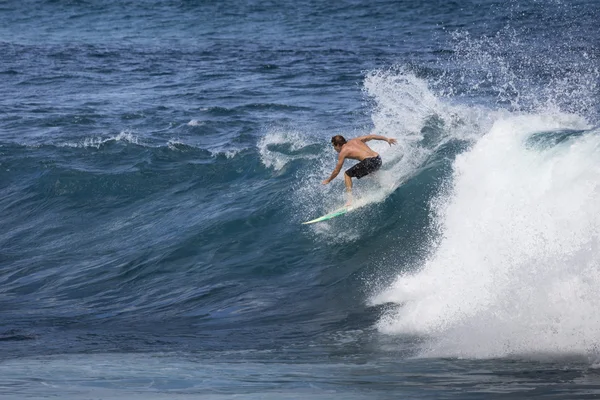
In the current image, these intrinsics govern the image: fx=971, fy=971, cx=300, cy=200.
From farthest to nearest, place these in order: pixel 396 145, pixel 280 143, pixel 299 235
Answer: pixel 280 143, pixel 396 145, pixel 299 235

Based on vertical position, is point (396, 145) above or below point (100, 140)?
below

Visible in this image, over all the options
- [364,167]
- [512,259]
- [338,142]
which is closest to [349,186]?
[364,167]

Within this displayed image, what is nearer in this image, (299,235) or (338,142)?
(338,142)

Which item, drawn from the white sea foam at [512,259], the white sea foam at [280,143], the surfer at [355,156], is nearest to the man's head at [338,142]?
the surfer at [355,156]

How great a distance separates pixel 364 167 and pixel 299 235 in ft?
4.68

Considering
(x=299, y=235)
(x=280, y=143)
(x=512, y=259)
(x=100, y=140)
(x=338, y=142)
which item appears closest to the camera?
(x=512, y=259)

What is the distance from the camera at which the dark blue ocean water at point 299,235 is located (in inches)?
340

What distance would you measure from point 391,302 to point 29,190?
966 centimetres

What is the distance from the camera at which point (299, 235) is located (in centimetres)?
1464

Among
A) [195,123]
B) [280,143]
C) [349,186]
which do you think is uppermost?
[195,123]

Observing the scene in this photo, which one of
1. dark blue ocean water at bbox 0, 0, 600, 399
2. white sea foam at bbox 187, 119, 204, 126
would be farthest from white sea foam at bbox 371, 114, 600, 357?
white sea foam at bbox 187, 119, 204, 126

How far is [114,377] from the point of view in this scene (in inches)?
325

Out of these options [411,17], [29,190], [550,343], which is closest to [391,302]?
[550,343]

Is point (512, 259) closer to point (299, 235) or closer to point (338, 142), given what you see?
point (338, 142)
